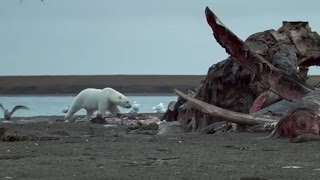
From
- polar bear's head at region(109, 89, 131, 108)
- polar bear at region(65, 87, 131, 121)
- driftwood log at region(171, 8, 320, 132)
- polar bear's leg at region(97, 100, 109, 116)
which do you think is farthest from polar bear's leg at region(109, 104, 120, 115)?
driftwood log at region(171, 8, 320, 132)

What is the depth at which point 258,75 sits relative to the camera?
39.9 feet

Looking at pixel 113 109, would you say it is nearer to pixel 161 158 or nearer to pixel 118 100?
pixel 118 100

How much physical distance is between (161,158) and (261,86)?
4.45 meters

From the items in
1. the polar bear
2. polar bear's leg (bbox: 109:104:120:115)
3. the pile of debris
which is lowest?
polar bear's leg (bbox: 109:104:120:115)

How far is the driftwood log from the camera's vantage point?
39.7ft

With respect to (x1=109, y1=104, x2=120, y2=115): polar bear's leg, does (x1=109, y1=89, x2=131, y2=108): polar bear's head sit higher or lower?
higher

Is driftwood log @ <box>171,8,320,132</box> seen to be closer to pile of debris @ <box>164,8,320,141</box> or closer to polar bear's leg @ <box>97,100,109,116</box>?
pile of debris @ <box>164,8,320,141</box>

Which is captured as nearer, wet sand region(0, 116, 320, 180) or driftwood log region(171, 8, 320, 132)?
wet sand region(0, 116, 320, 180)

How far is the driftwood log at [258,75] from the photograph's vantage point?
39.7 ft

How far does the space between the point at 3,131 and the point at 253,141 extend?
3.03m

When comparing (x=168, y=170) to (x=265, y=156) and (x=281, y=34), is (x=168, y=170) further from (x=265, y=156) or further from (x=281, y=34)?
(x=281, y=34)

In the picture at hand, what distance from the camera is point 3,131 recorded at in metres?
11.2

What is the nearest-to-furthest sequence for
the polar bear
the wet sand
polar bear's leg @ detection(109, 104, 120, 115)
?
the wet sand
the polar bear
polar bear's leg @ detection(109, 104, 120, 115)

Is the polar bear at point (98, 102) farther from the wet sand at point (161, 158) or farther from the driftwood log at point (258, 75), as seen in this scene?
the wet sand at point (161, 158)
